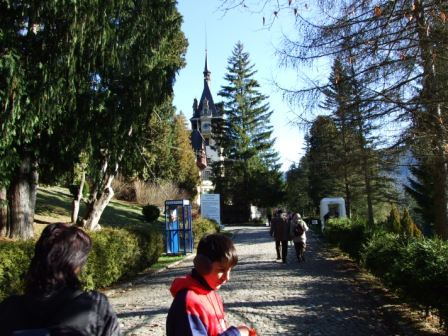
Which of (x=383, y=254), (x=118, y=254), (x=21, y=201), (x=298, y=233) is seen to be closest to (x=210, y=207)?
(x=298, y=233)

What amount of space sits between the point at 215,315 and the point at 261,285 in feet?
28.7

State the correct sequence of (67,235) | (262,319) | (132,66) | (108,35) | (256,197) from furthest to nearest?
(256,197) < (132,66) < (108,35) < (262,319) < (67,235)

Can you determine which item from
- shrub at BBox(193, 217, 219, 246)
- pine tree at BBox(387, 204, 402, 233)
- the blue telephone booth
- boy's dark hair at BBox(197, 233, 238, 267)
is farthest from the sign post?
boy's dark hair at BBox(197, 233, 238, 267)

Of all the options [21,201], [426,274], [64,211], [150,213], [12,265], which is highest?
[64,211]

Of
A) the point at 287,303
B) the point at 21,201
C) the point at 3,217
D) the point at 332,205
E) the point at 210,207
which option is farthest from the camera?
the point at 210,207

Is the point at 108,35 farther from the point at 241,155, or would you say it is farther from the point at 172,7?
the point at 241,155

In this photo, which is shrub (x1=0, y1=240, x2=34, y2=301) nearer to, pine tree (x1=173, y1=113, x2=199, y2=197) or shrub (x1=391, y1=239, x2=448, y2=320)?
shrub (x1=391, y1=239, x2=448, y2=320)

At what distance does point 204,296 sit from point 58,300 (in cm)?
80

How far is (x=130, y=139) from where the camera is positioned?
14938mm

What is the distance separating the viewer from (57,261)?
2164mm

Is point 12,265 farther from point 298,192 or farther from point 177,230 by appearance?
point 298,192

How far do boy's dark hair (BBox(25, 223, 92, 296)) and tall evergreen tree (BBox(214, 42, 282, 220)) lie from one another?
61.2 meters

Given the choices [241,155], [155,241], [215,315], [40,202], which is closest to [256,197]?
[241,155]

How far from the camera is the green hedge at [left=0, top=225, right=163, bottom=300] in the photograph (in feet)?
26.7
